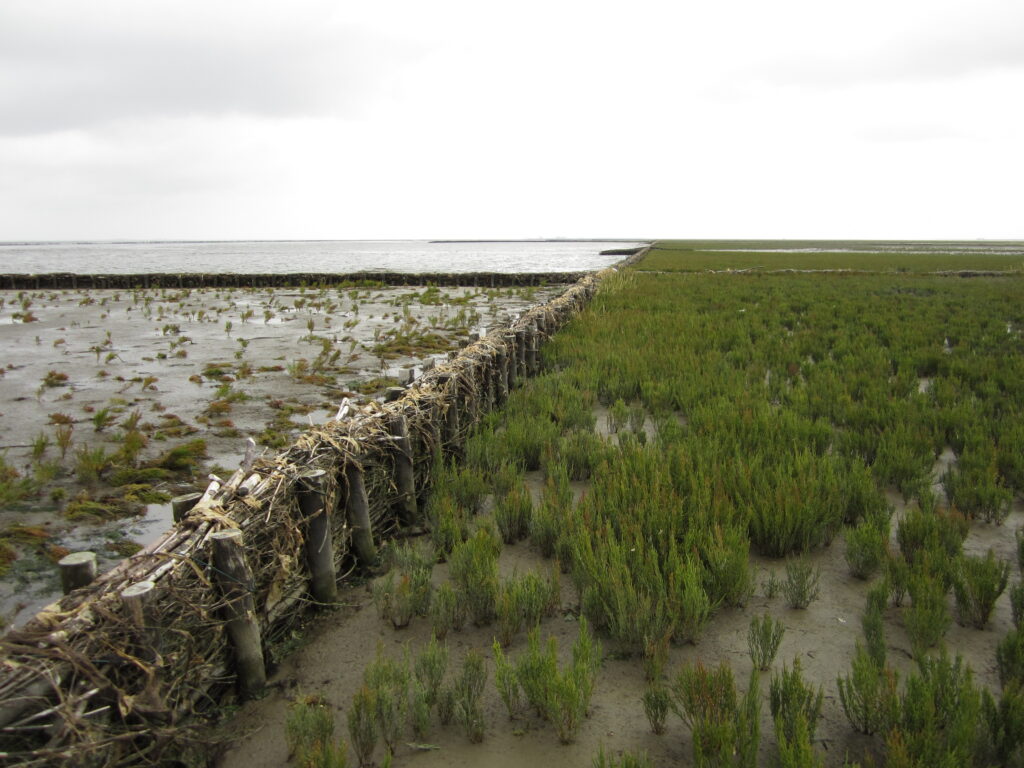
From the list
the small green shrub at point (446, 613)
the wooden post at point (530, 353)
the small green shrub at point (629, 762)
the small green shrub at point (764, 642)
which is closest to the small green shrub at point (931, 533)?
the small green shrub at point (764, 642)

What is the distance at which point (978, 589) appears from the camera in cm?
308

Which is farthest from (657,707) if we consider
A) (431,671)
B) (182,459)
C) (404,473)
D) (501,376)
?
(501,376)

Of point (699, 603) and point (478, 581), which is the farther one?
point (478, 581)

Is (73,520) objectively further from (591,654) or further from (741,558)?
(741,558)

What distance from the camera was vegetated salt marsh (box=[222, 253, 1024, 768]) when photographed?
2.42m

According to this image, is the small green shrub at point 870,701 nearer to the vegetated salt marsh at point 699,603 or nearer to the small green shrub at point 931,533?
the vegetated salt marsh at point 699,603

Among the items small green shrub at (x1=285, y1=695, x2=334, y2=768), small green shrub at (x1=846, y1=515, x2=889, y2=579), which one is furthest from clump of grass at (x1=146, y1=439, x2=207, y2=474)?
small green shrub at (x1=846, y1=515, x2=889, y2=579)

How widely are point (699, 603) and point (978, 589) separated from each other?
1362 millimetres

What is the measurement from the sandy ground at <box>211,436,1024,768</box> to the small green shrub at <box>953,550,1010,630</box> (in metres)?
0.07

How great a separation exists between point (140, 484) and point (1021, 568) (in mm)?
6249

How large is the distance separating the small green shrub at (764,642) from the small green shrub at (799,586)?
55 cm

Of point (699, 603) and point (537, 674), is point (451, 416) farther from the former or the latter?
point (537, 674)

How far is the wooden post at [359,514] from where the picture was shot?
3.91 metres

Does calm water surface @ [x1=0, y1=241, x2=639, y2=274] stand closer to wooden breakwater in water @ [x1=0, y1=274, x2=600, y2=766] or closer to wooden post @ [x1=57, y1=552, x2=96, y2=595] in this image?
wooden breakwater in water @ [x1=0, y1=274, x2=600, y2=766]
